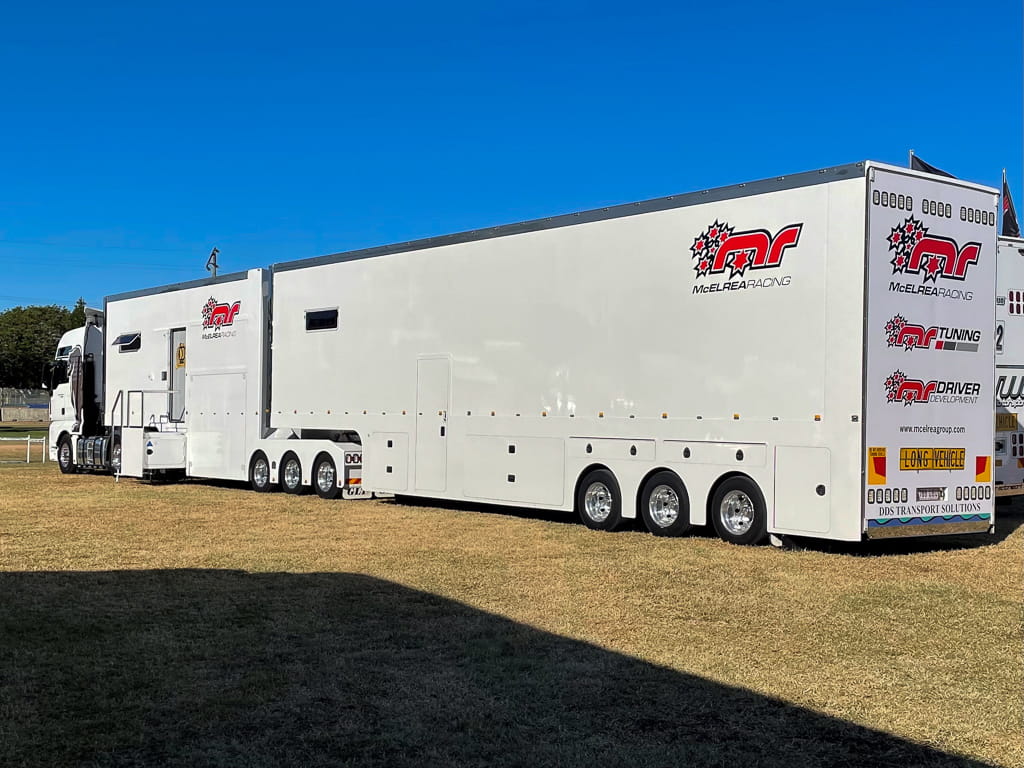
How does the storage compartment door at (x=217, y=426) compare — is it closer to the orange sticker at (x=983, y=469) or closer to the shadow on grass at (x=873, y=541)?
the shadow on grass at (x=873, y=541)

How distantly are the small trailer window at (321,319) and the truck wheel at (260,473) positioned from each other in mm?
2729

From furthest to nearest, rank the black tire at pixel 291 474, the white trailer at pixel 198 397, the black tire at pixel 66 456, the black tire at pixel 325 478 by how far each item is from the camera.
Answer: the black tire at pixel 66 456, the white trailer at pixel 198 397, the black tire at pixel 291 474, the black tire at pixel 325 478

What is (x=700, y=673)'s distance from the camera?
6.65 metres

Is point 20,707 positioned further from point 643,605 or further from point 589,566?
point 589,566

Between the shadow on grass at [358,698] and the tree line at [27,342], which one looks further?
the tree line at [27,342]

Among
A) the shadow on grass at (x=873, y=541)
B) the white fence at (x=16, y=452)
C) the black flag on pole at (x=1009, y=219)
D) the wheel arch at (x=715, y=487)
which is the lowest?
the white fence at (x=16, y=452)

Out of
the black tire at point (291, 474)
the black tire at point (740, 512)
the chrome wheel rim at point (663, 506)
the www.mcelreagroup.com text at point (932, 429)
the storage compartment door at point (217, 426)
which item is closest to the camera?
the www.mcelreagroup.com text at point (932, 429)

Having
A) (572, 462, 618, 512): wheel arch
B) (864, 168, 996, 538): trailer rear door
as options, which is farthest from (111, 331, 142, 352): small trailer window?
(864, 168, 996, 538): trailer rear door

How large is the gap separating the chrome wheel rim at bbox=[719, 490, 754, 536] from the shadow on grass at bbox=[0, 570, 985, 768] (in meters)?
4.76

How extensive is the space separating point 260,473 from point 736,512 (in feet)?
34.4

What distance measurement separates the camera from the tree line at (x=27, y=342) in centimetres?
8869

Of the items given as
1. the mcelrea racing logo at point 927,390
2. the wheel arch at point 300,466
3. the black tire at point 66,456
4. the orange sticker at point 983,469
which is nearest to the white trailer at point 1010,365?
the orange sticker at point 983,469

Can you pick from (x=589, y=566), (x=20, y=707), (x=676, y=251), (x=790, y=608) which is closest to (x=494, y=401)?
(x=676, y=251)

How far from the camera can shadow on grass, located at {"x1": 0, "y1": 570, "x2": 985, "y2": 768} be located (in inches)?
201
